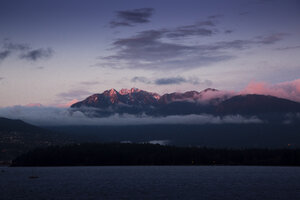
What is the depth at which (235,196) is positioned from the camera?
138 meters

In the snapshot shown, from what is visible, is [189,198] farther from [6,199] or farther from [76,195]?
[6,199]

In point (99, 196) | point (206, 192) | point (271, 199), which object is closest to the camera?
point (271, 199)

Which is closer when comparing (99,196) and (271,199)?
(271,199)

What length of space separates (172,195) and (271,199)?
3419cm

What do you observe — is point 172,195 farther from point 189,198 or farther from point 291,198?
point 291,198

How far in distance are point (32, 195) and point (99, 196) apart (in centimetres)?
2534

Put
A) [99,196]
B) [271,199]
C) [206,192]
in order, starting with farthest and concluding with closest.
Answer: [206,192], [99,196], [271,199]

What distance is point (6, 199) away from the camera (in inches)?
5226

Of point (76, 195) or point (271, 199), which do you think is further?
point (76, 195)

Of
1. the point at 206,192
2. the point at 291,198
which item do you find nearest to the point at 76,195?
the point at 206,192

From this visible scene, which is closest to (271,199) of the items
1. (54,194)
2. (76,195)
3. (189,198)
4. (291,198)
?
(291,198)

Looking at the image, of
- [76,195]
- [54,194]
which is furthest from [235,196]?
[54,194]

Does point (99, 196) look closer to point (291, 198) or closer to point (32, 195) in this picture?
point (32, 195)

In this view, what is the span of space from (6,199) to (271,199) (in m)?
Answer: 88.1
